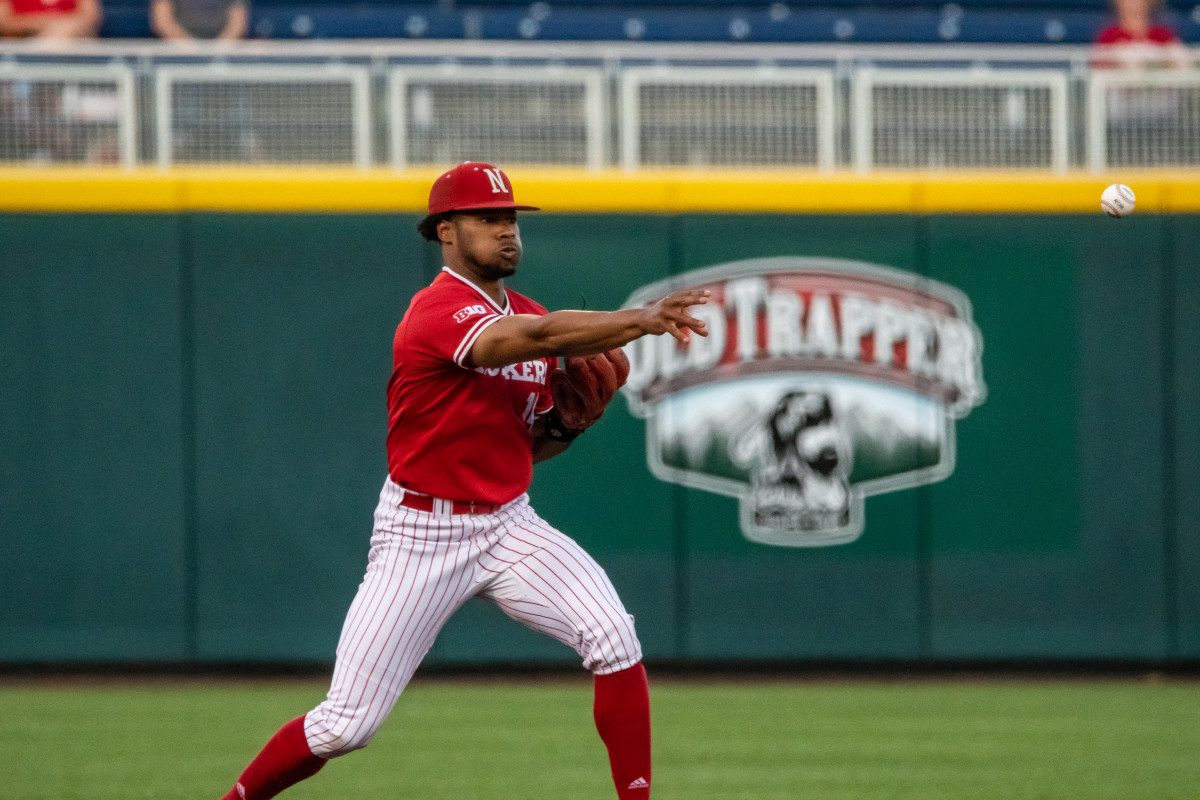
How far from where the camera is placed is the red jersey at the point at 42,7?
26.6 ft

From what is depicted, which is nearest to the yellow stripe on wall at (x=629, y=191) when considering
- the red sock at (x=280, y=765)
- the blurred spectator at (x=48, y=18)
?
the blurred spectator at (x=48, y=18)

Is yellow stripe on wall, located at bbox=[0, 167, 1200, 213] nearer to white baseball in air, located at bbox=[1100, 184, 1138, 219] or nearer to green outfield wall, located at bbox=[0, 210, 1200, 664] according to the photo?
green outfield wall, located at bbox=[0, 210, 1200, 664]

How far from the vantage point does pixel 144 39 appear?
904 cm

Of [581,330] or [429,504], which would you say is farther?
[429,504]

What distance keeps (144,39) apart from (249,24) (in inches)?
26.9

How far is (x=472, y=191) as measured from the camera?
371cm

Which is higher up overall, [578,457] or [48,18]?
[48,18]

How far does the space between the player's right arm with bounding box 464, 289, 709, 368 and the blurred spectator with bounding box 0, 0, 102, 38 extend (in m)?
5.86

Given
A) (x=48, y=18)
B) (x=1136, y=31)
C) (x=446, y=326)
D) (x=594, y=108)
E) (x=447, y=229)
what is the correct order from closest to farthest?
(x=446, y=326) → (x=447, y=229) → (x=594, y=108) → (x=48, y=18) → (x=1136, y=31)

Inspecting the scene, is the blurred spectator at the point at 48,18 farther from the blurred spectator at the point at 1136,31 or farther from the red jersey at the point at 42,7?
the blurred spectator at the point at 1136,31

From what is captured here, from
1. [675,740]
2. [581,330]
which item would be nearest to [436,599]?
[581,330]

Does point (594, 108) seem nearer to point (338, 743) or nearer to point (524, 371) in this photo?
point (524, 371)

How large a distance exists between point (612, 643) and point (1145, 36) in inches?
254

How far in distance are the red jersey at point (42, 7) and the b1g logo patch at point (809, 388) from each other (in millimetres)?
3848
